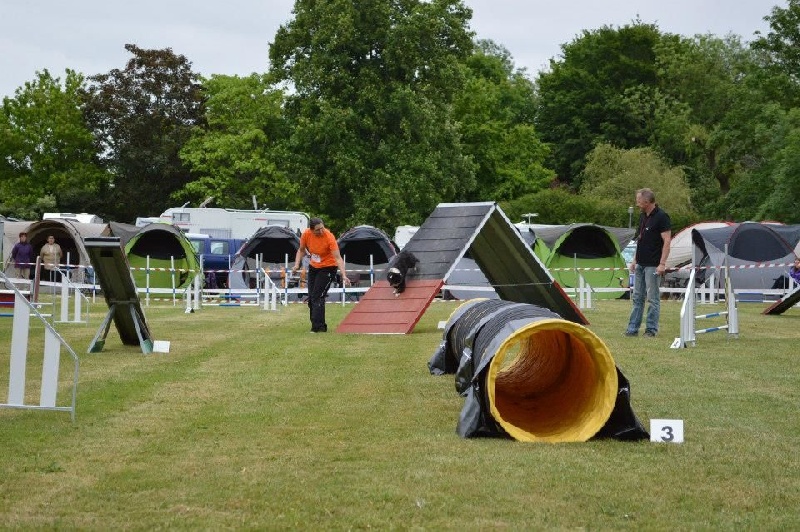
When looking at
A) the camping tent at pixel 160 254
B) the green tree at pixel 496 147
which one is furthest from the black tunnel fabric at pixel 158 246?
the green tree at pixel 496 147

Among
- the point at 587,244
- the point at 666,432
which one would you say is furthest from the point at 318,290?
the point at 587,244

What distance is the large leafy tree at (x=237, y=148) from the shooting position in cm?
6825

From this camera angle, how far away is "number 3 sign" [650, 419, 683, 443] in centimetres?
851

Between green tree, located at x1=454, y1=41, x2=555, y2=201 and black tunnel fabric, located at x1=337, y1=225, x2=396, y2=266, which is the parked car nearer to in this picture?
black tunnel fabric, located at x1=337, y1=225, x2=396, y2=266

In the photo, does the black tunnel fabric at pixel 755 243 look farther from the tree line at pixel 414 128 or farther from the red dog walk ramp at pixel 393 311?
the red dog walk ramp at pixel 393 311

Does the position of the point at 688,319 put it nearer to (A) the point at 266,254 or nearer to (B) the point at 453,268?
(B) the point at 453,268

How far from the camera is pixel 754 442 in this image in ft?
28.2

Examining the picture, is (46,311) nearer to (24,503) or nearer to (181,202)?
(24,503)

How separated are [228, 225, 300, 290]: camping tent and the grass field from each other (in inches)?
941

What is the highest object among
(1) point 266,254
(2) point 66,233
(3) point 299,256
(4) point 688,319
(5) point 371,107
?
(5) point 371,107

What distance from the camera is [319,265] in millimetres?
19797

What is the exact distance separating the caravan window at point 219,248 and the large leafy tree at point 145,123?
26196 mm

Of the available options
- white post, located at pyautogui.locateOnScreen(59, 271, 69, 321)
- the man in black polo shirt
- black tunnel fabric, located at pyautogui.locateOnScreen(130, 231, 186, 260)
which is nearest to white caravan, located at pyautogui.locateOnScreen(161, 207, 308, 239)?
black tunnel fabric, located at pyautogui.locateOnScreen(130, 231, 186, 260)

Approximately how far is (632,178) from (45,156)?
99.8ft
